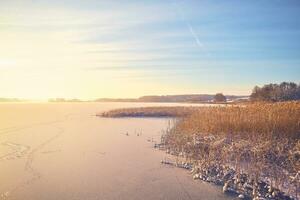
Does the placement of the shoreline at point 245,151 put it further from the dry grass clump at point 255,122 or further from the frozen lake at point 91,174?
the frozen lake at point 91,174

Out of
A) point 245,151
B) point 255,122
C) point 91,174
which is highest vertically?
point 255,122

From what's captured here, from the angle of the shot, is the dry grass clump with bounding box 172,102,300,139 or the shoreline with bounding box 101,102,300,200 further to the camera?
the dry grass clump with bounding box 172,102,300,139

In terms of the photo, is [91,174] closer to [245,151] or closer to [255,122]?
[245,151]

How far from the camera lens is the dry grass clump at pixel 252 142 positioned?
24.0 feet

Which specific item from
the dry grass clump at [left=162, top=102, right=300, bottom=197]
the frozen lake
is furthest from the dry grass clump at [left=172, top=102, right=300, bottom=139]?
the frozen lake

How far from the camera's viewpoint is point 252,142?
9.38 m

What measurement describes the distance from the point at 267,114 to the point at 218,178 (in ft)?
14.6

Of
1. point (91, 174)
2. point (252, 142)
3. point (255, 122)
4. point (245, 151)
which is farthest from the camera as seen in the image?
point (255, 122)

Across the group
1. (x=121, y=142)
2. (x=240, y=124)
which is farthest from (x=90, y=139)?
(x=240, y=124)

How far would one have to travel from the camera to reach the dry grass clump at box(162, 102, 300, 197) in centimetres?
733

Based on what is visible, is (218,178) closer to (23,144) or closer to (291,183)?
(291,183)

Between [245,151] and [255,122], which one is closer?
[245,151]

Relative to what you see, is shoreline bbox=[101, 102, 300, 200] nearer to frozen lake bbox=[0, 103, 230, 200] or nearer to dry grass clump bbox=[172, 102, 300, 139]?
dry grass clump bbox=[172, 102, 300, 139]

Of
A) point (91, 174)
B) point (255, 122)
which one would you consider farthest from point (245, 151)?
point (91, 174)
